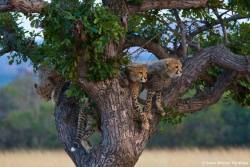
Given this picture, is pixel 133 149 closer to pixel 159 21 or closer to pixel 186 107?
pixel 186 107

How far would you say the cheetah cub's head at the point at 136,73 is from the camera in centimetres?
688

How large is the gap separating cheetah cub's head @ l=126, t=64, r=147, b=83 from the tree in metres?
0.15

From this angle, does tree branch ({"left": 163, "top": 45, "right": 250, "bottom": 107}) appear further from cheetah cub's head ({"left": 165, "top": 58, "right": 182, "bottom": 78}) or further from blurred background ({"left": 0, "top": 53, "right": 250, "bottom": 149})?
blurred background ({"left": 0, "top": 53, "right": 250, "bottom": 149})

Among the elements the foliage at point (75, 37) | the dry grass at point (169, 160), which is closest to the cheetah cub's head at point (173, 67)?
the foliage at point (75, 37)

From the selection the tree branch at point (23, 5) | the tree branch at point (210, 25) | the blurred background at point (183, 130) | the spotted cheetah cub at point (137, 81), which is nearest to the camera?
the tree branch at point (23, 5)

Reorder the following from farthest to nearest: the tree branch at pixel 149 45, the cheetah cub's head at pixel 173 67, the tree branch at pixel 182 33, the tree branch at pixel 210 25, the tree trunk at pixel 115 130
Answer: the tree branch at pixel 210 25, the tree branch at pixel 149 45, the tree branch at pixel 182 33, the cheetah cub's head at pixel 173 67, the tree trunk at pixel 115 130

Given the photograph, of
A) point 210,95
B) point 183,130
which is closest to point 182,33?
point 210,95

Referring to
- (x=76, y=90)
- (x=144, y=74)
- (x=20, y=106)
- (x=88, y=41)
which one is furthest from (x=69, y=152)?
(x=20, y=106)

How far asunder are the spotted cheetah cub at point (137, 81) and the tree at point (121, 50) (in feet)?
0.24

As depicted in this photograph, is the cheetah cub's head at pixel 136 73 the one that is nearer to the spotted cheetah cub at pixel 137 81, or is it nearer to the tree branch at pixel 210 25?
the spotted cheetah cub at pixel 137 81

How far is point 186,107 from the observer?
7.64 meters

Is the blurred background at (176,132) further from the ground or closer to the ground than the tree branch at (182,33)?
closer to the ground

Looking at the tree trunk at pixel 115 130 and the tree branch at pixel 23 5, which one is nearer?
the tree branch at pixel 23 5

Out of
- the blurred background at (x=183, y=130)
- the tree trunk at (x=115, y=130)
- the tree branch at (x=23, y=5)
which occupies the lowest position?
the blurred background at (x=183, y=130)
